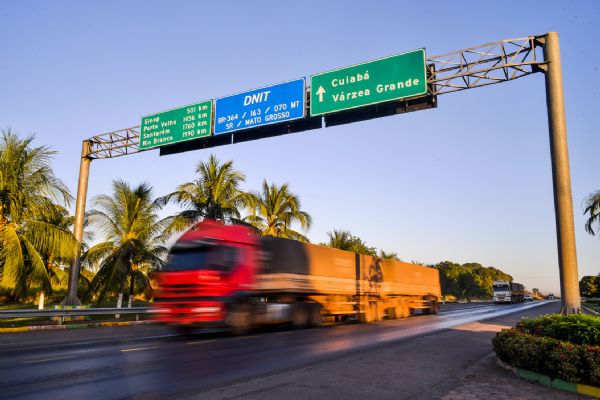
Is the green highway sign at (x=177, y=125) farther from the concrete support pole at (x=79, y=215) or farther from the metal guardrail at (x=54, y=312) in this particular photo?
the metal guardrail at (x=54, y=312)

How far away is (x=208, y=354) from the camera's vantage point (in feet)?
33.5

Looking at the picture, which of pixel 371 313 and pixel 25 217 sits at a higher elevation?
pixel 25 217

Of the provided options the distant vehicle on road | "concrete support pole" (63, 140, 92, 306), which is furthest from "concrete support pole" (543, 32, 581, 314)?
the distant vehicle on road

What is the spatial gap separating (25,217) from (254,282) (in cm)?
1042

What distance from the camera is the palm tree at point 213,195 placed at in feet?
93.9

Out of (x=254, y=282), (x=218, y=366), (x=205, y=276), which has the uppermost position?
(x=205, y=276)

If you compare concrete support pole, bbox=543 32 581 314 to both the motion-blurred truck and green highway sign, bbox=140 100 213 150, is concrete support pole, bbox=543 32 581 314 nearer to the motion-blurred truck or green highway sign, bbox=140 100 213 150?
the motion-blurred truck

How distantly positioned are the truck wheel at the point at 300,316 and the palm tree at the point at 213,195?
1181 cm

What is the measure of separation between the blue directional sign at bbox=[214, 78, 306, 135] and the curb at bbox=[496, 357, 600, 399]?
1308cm

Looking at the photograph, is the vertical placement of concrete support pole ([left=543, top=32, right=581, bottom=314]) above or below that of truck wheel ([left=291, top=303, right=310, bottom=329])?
above

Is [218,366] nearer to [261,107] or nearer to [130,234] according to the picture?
[261,107]

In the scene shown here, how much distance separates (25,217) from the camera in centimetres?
1900

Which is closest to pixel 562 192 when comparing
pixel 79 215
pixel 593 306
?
pixel 79 215

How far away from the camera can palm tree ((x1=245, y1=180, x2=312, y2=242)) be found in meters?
33.2
